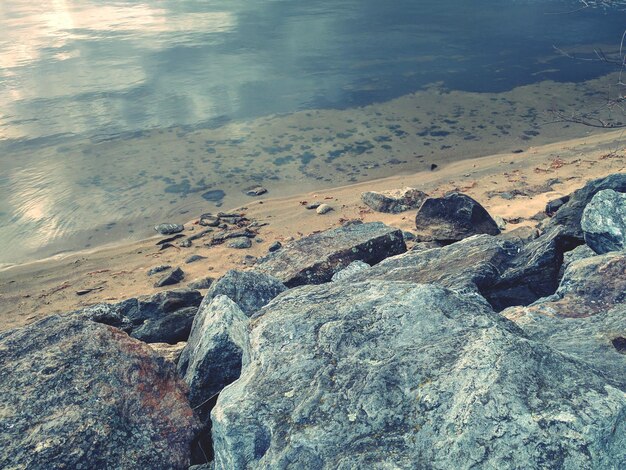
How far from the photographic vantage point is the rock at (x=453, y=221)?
7.73 meters

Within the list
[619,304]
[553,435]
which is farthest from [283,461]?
[619,304]

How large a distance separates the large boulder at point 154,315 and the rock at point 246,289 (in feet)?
1.77

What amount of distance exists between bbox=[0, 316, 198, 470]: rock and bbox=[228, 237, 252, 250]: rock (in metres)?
4.79

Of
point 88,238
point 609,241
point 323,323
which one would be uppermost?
point 323,323

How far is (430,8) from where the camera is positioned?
25.5 m

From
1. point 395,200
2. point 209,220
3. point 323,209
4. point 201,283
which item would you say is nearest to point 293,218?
point 323,209

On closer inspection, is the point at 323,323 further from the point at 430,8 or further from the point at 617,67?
the point at 430,8

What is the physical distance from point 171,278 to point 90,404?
4544 mm

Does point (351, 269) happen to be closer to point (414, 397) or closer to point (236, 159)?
point (414, 397)

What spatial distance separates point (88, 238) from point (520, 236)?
23.2 feet

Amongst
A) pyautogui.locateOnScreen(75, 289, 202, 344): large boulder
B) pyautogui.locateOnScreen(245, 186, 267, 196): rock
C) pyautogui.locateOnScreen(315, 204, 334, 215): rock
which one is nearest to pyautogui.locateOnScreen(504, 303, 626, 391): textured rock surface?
pyautogui.locateOnScreen(75, 289, 202, 344): large boulder

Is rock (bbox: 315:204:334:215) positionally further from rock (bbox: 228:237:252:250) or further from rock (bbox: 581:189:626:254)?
rock (bbox: 581:189:626:254)

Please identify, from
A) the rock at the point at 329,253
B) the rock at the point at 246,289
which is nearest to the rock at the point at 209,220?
the rock at the point at 329,253

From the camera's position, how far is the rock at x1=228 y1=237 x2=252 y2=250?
8.88 m
